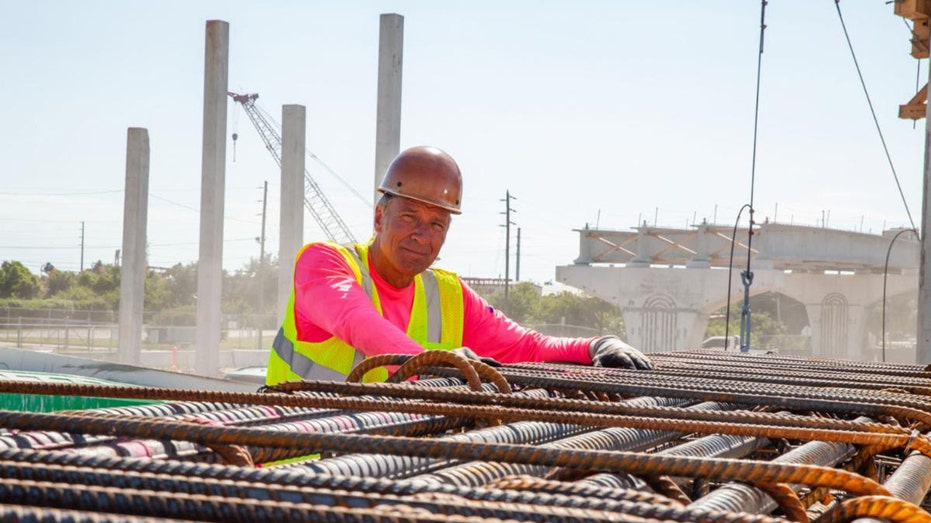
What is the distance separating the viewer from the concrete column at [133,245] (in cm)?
1812

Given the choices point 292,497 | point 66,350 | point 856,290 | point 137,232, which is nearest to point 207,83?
point 137,232

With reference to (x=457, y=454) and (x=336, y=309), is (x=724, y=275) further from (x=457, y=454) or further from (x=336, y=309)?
(x=457, y=454)

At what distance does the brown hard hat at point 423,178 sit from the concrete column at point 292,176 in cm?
1237

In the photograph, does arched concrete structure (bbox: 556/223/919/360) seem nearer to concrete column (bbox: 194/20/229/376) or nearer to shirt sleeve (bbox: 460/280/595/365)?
concrete column (bbox: 194/20/229/376)

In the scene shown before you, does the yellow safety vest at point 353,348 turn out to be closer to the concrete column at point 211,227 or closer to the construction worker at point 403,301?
the construction worker at point 403,301

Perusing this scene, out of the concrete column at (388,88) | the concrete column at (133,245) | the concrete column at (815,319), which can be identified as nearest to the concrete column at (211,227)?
the concrete column at (133,245)

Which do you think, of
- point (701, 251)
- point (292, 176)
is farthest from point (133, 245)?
point (701, 251)

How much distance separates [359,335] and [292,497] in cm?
A: 247

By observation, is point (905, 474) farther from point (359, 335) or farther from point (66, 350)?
point (66, 350)

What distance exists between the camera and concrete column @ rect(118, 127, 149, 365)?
59.5 feet

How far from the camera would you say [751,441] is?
→ 82.8 inches

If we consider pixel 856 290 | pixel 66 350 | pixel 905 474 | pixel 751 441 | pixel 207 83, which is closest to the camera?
pixel 905 474

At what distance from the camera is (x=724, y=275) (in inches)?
1531

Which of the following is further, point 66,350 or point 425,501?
point 66,350
